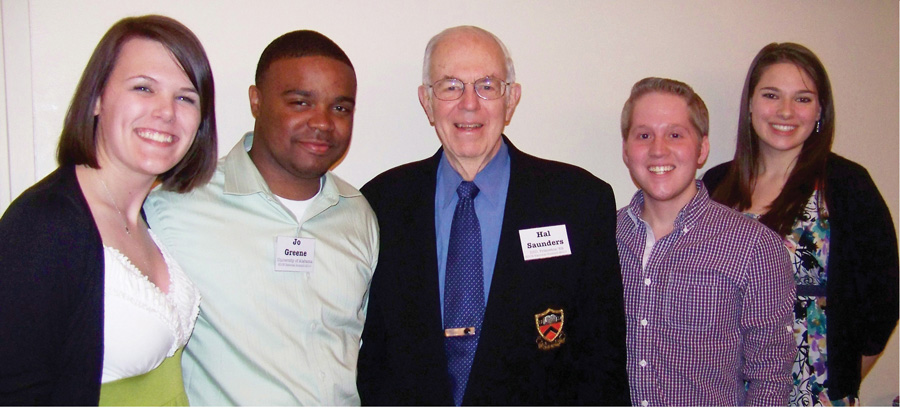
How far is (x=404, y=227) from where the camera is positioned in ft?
7.09

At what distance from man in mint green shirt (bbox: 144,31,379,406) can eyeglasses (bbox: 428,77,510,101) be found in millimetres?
349

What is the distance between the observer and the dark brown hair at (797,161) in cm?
261

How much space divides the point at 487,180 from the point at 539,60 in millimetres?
1025

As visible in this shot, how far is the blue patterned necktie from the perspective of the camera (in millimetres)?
1998

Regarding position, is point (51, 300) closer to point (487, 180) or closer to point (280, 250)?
point (280, 250)

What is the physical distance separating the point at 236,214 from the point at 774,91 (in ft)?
8.02

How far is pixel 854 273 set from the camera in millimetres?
2551

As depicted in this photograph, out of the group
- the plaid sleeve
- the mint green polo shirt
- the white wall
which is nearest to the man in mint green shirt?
the mint green polo shirt

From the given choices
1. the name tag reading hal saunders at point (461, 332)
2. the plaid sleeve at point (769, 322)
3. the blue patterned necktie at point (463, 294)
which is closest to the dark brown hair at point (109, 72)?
the blue patterned necktie at point (463, 294)

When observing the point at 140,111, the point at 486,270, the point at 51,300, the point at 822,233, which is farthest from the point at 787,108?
the point at 51,300

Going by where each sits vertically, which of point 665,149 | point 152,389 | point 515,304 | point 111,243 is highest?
point 665,149

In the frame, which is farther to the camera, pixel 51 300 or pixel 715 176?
pixel 715 176

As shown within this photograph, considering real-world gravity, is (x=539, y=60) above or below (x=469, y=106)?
above

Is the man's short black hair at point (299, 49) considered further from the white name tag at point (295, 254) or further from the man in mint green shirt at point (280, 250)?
the white name tag at point (295, 254)
